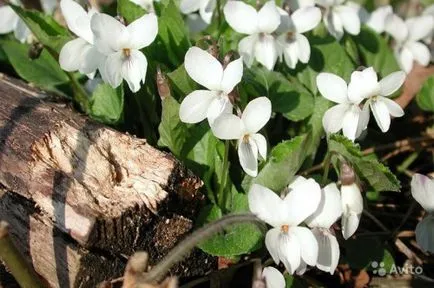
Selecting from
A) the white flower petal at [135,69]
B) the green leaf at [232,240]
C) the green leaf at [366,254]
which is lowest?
the green leaf at [366,254]

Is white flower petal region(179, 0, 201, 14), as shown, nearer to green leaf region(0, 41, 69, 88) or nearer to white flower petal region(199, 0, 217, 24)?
white flower petal region(199, 0, 217, 24)

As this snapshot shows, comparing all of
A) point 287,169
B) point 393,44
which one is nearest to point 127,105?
point 287,169

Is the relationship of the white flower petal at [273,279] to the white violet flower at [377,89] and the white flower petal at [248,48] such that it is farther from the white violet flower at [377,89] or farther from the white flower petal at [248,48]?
the white flower petal at [248,48]

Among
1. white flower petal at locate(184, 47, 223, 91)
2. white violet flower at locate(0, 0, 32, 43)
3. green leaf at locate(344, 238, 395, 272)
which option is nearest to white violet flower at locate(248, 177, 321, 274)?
white flower petal at locate(184, 47, 223, 91)

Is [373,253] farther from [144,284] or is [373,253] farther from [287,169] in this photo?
[144,284]

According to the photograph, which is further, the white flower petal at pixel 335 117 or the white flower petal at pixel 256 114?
the white flower petal at pixel 335 117

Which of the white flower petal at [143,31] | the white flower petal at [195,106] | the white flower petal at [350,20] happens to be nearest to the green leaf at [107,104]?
the white flower petal at [143,31]

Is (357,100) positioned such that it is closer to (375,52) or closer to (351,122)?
(351,122)
